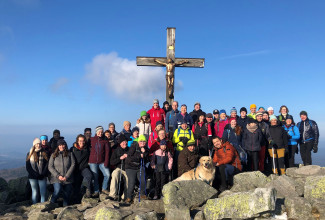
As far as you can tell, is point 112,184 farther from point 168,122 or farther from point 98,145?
point 168,122

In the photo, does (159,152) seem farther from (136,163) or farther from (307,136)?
(307,136)

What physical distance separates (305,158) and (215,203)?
19.9 feet

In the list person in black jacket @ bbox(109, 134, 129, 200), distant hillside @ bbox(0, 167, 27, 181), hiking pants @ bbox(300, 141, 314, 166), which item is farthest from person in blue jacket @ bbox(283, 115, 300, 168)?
distant hillside @ bbox(0, 167, 27, 181)

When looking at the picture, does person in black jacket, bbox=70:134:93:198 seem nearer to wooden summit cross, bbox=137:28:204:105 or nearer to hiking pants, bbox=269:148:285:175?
wooden summit cross, bbox=137:28:204:105

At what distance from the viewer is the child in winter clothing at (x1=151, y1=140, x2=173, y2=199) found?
8.19m

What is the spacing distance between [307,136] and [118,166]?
7138mm

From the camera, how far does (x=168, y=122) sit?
34.0 ft

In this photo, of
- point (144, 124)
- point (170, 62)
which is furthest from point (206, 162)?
point (170, 62)

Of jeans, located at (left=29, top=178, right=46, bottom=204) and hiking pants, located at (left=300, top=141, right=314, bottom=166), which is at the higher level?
hiking pants, located at (left=300, top=141, right=314, bottom=166)

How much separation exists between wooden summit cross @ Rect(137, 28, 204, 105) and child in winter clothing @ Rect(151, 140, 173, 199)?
4.55m

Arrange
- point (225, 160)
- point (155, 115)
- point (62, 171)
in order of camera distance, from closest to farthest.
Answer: point (62, 171)
point (225, 160)
point (155, 115)

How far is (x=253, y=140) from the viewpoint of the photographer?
9133mm

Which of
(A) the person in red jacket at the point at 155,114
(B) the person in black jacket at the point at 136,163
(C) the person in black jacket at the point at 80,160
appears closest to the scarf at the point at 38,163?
(C) the person in black jacket at the point at 80,160

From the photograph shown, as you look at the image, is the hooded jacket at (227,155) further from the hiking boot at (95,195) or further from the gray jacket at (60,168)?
the gray jacket at (60,168)
